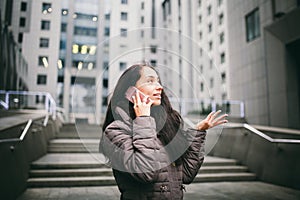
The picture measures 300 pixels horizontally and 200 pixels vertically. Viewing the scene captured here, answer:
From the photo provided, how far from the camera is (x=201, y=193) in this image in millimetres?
4164

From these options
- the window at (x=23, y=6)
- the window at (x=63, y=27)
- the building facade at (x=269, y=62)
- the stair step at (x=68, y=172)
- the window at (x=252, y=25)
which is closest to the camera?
the window at (x=63, y=27)

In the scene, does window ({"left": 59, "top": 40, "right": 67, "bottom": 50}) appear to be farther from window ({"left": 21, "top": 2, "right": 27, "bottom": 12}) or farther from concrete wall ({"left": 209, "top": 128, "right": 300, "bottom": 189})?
concrete wall ({"left": 209, "top": 128, "right": 300, "bottom": 189})

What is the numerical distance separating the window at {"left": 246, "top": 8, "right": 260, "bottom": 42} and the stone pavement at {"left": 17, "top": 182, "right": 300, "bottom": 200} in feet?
24.8

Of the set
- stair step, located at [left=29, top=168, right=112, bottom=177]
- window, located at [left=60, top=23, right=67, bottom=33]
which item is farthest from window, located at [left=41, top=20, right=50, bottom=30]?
stair step, located at [left=29, top=168, right=112, bottom=177]

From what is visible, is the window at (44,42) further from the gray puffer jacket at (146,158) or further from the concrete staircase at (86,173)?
the gray puffer jacket at (146,158)

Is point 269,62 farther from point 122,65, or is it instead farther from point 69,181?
point 122,65

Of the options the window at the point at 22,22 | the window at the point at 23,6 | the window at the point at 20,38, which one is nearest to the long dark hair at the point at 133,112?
the window at the point at 23,6

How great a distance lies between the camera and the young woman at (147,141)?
111cm

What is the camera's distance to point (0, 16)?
4473mm

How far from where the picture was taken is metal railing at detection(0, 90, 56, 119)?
17.4ft

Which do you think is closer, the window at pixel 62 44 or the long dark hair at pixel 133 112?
the long dark hair at pixel 133 112

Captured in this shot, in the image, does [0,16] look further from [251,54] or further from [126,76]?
[251,54]

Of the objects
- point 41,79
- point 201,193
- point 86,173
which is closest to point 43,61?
point 41,79

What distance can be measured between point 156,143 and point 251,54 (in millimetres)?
10543
